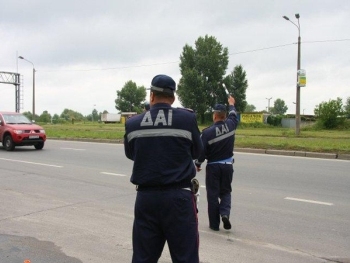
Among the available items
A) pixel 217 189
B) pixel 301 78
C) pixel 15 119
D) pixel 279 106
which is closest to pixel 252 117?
pixel 301 78

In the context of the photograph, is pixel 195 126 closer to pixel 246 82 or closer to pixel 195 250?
pixel 195 250

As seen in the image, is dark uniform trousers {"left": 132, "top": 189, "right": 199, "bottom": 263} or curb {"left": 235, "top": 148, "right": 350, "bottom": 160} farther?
curb {"left": 235, "top": 148, "right": 350, "bottom": 160}

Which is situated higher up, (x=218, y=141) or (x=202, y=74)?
(x=202, y=74)

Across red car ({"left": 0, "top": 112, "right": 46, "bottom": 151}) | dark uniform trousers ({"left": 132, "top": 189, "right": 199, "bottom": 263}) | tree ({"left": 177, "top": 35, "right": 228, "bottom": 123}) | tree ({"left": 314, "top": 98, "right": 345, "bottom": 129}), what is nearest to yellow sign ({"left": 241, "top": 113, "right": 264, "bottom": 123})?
tree ({"left": 177, "top": 35, "right": 228, "bottom": 123})

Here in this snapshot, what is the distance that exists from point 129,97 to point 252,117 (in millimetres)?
52491

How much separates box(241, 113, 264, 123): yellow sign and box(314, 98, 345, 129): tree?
42.8 ft

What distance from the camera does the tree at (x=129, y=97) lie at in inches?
3957

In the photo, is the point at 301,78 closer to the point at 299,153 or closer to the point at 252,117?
the point at 299,153

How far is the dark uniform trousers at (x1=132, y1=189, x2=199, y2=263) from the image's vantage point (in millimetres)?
2834

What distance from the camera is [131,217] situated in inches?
239

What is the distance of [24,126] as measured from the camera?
1673 centimetres

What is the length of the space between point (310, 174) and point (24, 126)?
11801mm

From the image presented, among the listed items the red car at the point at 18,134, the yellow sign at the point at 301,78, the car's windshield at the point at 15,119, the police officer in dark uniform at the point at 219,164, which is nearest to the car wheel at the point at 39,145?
the red car at the point at 18,134

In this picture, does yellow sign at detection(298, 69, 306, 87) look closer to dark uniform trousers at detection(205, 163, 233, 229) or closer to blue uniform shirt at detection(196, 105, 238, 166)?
blue uniform shirt at detection(196, 105, 238, 166)
